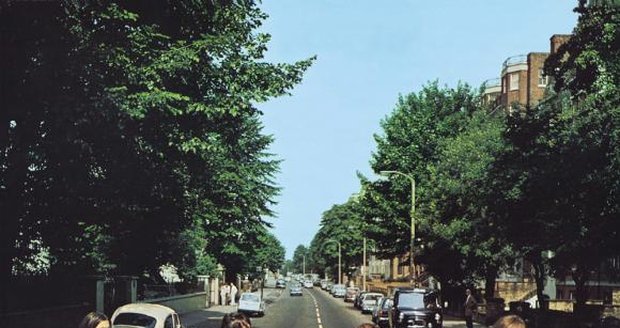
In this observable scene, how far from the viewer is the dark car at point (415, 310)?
28594 millimetres

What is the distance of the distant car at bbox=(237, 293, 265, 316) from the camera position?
4331cm

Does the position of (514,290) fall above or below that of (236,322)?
below

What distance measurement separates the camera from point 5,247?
20500 millimetres

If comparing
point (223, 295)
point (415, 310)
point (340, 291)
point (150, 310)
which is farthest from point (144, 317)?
point (340, 291)

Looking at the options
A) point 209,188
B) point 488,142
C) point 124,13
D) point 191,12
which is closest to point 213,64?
point 191,12

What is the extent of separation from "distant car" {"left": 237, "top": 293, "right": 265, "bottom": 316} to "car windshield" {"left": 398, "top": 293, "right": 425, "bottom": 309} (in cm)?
1519

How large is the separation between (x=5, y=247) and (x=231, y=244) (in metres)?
36.8

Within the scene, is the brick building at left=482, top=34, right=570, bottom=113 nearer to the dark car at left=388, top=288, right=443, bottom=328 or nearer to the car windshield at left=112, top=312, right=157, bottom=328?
the dark car at left=388, top=288, right=443, bottom=328

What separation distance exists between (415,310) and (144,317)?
14.3m

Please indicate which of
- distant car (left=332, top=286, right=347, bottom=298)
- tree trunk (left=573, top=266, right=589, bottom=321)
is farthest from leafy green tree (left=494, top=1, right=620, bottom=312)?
distant car (left=332, top=286, right=347, bottom=298)

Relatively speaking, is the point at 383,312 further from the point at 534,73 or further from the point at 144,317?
the point at 534,73

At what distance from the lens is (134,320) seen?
673 inches

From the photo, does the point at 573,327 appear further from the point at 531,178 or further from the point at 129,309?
the point at 129,309

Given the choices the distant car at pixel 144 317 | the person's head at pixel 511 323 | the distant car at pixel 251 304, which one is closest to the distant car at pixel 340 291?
the distant car at pixel 251 304
